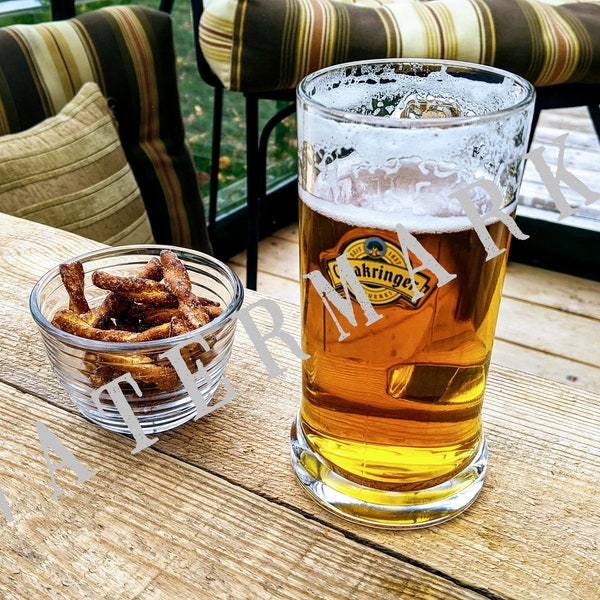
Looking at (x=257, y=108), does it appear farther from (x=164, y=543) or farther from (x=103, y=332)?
(x=164, y=543)

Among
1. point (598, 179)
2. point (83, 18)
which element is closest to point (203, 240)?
point (83, 18)

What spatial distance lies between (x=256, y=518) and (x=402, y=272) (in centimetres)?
19

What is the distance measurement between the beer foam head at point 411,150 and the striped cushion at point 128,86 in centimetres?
103

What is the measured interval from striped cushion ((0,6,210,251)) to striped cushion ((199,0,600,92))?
362 millimetres

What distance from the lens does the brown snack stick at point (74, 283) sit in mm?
536

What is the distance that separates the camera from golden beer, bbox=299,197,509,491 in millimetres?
389

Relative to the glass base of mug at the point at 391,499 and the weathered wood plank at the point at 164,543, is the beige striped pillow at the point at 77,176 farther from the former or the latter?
the glass base of mug at the point at 391,499

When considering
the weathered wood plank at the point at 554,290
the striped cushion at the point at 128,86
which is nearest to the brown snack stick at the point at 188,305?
the striped cushion at the point at 128,86

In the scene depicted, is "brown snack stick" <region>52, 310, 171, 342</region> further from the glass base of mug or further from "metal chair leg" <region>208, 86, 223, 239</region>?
"metal chair leg" <region>208, 86, 223, 239</region>

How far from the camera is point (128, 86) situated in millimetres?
1436

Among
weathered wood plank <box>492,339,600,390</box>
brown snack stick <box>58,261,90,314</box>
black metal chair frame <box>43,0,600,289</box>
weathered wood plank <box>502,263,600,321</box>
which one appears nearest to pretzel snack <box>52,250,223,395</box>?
brown snack stick <box>58,261,90,314</box>

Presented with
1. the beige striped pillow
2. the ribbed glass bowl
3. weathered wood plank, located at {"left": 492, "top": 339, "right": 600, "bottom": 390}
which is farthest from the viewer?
weathered wood plank, located at {"left": 492, "top": 339, "right": 600, "bottom": 390}

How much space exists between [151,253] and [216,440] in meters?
0.19

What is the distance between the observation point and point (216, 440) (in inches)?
20.6
